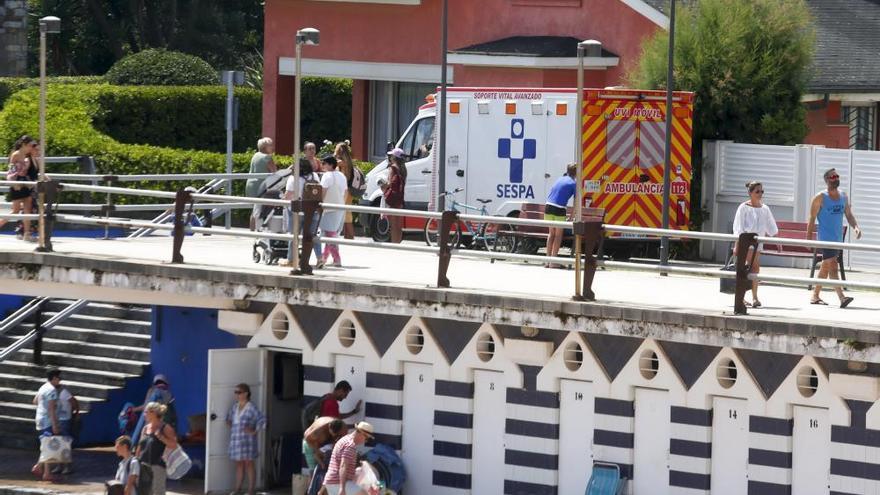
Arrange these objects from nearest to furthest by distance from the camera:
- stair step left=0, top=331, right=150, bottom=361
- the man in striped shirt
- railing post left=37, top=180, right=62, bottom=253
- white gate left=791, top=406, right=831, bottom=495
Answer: white gate left=791, top=406, right=831, bottom=495 < the man in striped shirt < railing post left=37, top=180, right=62, bottom=253 < stair step left=0, top=331, right=150, bottom=361

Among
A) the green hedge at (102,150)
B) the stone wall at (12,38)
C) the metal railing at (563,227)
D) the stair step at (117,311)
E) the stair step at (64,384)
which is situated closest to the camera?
the metal railing at (563,227)

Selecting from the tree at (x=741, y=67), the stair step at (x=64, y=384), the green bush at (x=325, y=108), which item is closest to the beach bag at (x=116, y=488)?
the stair step at (x=64, y=384)

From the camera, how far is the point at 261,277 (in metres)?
21.4

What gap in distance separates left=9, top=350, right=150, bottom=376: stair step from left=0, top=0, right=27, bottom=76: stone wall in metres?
28.0

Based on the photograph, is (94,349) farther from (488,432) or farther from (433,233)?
(488,432)

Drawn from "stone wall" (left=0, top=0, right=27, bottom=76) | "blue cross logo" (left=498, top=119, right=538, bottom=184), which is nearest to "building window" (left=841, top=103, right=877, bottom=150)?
"blue cross logo" (left=498, top=119, right=538, bottom=184)

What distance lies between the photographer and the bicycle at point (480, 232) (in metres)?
27.7

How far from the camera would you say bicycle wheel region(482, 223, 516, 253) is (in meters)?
28.3

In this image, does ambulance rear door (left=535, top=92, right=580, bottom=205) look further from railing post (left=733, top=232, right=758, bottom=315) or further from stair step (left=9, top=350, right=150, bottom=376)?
railing post (left=733, top=232, right=758, bottom=315)

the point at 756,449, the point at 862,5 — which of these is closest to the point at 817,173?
the point at 862,5

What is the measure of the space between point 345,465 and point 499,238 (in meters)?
9.55

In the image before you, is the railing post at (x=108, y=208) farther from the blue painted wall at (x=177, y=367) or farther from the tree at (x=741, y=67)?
the tree at (x=741, y=67)

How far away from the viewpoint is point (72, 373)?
26.3 meters

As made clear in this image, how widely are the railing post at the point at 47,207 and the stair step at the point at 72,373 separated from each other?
3.59 metres
